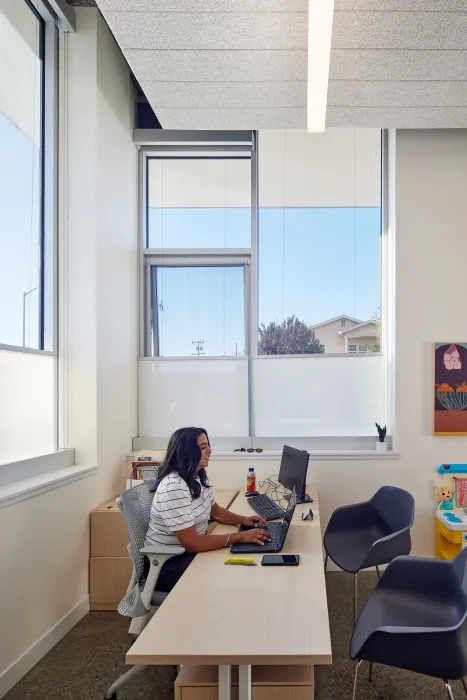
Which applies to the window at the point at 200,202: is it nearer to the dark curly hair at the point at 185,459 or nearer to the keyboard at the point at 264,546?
the dark curly hair at the point at 185,459

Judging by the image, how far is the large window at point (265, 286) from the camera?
4.29 m

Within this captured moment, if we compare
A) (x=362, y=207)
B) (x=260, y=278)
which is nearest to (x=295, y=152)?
(x=362, y=207)

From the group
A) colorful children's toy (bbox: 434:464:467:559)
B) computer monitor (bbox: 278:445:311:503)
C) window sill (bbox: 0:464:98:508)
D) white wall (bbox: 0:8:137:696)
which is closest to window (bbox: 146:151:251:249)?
white wall (bbox: 0:8:137:696)

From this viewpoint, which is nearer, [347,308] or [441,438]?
[441,438]

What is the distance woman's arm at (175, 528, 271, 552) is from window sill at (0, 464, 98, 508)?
844 mm

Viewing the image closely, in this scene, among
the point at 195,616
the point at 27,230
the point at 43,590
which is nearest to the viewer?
the point at 195,616

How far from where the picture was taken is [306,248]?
4.39 meters

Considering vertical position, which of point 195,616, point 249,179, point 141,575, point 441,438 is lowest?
point 141,575

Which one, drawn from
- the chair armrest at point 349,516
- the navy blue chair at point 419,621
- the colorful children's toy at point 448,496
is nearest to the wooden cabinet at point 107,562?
the chair armrest at point 349,516

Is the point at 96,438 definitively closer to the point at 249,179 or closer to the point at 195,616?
the point at 195,616

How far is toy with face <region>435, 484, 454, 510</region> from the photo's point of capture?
3.94m

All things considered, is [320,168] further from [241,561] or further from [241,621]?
[241,621]

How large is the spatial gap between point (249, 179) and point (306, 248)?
0.82 m

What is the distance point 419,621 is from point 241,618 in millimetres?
975
